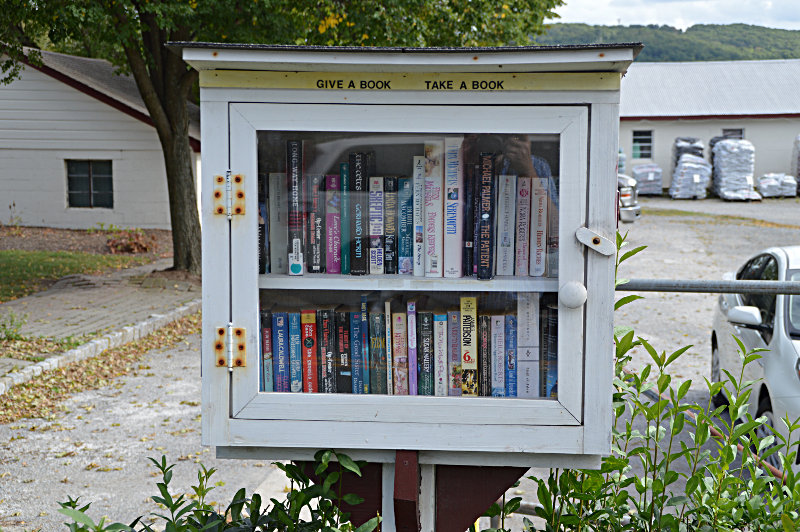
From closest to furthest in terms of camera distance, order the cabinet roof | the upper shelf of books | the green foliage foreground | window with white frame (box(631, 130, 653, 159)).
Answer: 1. the cabinet roof
2. the upper shelf of books
3. the green foliage foreground
4. window with white frame (box(631, 130, 653, 159))

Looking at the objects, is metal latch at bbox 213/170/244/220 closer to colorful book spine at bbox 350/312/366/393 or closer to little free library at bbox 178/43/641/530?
little free library at bbox 178/43/641/530

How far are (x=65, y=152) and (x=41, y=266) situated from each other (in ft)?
24.0

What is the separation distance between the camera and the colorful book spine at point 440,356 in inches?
99.4

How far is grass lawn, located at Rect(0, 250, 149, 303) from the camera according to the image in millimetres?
14492

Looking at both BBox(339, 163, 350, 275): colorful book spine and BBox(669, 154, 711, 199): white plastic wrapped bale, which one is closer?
BBox(339, 163, 350, 275): colorful book spine

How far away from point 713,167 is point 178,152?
28384 millimetres

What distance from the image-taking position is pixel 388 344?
2.57m

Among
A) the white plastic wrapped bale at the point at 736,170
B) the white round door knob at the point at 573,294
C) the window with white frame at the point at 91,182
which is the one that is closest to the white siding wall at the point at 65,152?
the window with white frame at the point at 91,182

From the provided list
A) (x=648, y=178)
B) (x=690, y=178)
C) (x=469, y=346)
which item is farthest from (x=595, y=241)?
(x=648, y=178)

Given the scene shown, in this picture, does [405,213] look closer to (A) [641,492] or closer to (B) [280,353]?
(B) [280,353]

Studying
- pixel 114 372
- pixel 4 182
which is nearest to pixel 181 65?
pixel 114 372

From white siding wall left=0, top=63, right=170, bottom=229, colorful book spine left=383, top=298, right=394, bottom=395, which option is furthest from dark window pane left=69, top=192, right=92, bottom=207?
colorful book spine left=383, top=298, right=394, bottom=395

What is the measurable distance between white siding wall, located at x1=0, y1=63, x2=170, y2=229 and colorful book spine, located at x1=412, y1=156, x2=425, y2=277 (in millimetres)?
21425

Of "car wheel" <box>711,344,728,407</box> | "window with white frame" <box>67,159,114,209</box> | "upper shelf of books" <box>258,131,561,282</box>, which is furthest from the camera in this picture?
"window with white frame" <box>67,159,114,209</box>
